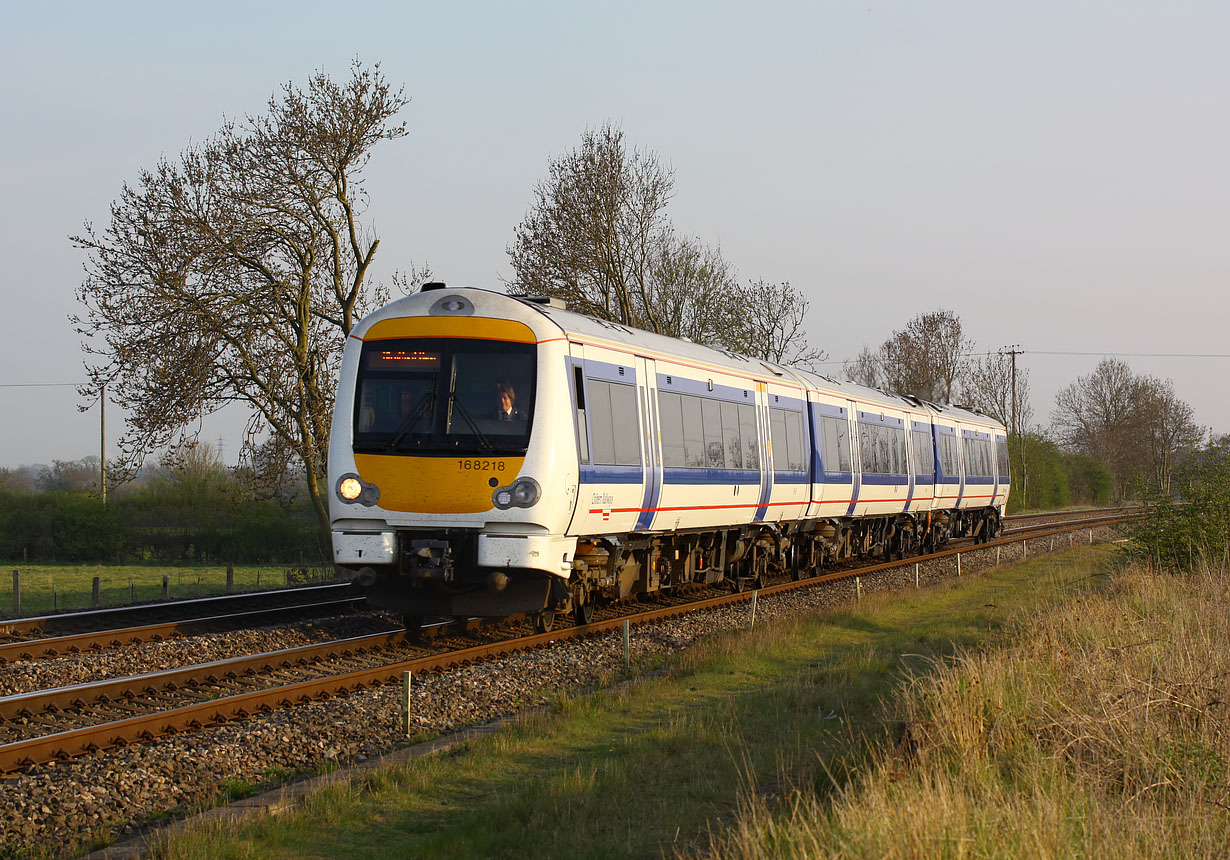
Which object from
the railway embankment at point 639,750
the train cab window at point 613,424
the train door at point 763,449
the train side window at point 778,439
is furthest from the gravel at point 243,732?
the train side window at point 778,439

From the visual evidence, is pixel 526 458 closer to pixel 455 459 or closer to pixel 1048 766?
pixel 455 459

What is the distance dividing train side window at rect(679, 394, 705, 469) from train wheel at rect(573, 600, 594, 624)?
2380mm

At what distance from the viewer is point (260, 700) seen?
933cm

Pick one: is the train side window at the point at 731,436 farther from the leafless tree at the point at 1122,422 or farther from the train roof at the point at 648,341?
the leafless tree at the point at 1122,422

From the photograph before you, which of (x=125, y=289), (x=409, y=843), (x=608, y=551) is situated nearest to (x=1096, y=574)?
(x=608, y=551)

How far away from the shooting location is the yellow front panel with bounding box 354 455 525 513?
11.5 meters

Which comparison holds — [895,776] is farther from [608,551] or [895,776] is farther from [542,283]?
[542,283]

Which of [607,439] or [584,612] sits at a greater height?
[607,439]

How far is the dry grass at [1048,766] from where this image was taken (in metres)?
4.70

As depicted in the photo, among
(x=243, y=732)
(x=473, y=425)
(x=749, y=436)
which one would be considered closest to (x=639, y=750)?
(x=243, y=732)

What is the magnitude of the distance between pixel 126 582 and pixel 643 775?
25.2 meters

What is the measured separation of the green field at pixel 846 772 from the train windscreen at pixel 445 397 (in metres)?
3.04

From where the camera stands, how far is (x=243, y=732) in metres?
8.40

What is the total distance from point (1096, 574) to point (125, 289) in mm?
20199
